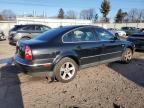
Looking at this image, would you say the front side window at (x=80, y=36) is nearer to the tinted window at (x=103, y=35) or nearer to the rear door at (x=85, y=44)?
the rear door at (x=85, y=44)

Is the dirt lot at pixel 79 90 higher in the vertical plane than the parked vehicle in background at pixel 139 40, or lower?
lower

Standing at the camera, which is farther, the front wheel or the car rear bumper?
the front wheel

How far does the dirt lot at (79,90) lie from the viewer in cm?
459

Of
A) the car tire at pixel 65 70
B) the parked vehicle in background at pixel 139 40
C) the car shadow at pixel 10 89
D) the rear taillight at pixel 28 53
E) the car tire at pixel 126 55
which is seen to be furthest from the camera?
the parked vehicle in background at pixel 139 40

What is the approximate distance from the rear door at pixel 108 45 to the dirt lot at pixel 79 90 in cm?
57

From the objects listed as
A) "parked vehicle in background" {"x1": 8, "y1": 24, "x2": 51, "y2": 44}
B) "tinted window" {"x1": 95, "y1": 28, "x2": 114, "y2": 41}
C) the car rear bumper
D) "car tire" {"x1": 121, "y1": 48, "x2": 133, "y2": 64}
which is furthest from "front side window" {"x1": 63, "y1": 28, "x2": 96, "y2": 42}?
"parked vehicle in background" {"x1": 8, "y1": 24, "x2": 51, "y2": 44}

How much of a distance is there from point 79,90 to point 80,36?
6.03 ft

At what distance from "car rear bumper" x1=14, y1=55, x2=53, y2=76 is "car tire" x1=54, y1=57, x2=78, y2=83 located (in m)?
0.22

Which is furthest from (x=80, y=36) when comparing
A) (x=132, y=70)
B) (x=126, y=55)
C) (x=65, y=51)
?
(x=126, y=55)

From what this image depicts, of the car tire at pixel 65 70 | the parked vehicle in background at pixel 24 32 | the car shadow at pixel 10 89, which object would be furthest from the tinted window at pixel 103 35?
the parked vehicle in background at pixel 24 32

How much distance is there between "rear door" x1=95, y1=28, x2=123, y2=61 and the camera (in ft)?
23.3

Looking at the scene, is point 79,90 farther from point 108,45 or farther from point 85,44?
point 108,45

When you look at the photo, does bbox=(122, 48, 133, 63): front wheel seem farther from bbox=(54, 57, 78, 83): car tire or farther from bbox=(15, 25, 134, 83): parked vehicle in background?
bbox=(54, 57, 78, 83): car tire

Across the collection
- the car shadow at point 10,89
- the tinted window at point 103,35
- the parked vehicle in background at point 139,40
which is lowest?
the car shadow at point 10,89
